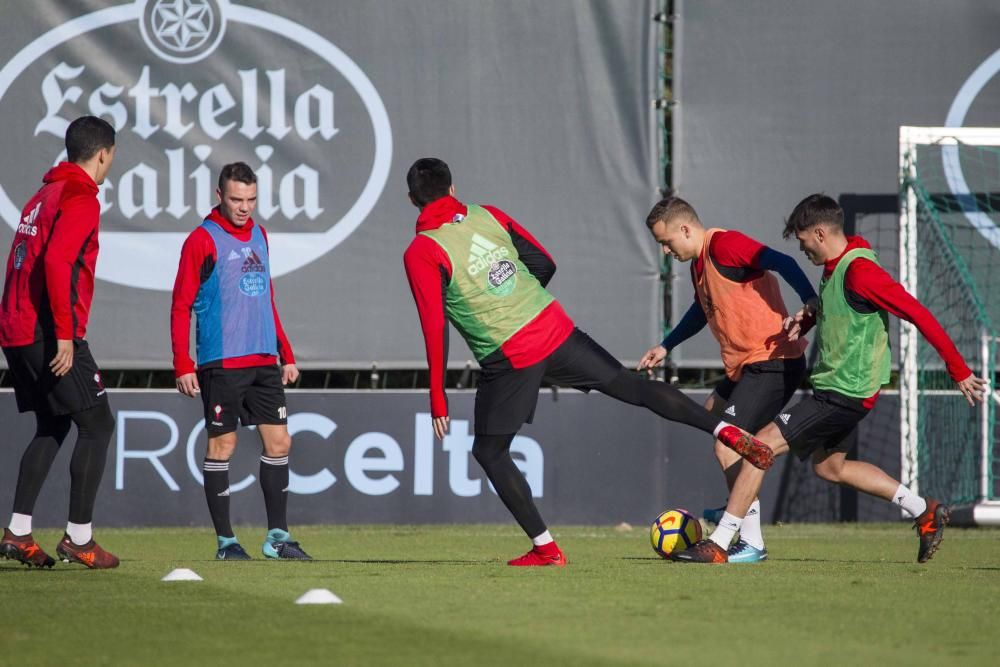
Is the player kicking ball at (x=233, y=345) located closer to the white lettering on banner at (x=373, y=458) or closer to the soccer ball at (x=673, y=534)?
the soccer ball at (x=673, y=534)

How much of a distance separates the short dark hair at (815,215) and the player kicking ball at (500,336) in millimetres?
1235

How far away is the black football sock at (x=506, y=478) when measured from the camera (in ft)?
23.3

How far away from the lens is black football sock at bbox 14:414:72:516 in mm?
7133

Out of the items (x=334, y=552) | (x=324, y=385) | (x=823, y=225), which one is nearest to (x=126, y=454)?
(x=324, y=385)

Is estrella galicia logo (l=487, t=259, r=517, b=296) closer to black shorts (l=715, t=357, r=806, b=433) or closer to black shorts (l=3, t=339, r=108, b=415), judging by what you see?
black shorts (l=715, t=357, r=806, b=433)

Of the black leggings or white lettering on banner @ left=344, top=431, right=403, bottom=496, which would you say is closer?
the black leggings

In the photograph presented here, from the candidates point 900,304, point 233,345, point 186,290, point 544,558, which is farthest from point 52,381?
point 900,304

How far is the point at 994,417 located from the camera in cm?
1109

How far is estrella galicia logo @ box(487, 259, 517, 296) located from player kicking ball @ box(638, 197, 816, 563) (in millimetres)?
997

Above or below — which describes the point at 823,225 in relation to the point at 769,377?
above

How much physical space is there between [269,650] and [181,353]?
3644 millimetres

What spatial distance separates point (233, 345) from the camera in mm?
8070

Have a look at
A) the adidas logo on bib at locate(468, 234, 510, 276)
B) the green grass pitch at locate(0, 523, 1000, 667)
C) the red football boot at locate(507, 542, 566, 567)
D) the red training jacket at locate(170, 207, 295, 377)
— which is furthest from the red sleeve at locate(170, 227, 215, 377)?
the red football boot at locate(507, 542, 566, 567)

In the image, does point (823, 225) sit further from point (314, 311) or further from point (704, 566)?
point (314, 311)
